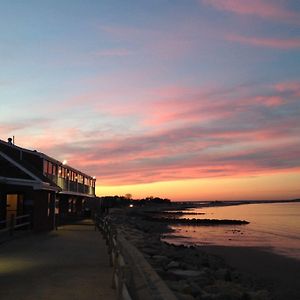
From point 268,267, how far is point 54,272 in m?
16.4

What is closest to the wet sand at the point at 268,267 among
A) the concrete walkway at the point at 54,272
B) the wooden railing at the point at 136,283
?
the wooden railing at the point at 136,283

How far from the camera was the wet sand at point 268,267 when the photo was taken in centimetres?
1934

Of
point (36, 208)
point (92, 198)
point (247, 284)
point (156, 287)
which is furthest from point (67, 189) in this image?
point (156, 287)

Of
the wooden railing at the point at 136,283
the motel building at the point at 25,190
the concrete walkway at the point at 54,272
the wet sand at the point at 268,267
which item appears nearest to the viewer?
the wooden railing at the point at 136,283

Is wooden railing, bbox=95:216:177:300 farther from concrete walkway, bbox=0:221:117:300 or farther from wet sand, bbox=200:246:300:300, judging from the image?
wet sand, bbox=200:246:300:300

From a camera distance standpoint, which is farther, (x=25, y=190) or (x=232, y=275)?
(x=25, y=190)

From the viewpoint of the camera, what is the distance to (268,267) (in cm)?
2584

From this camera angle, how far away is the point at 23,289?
1038 cm

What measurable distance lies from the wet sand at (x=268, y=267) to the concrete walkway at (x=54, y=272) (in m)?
7.50

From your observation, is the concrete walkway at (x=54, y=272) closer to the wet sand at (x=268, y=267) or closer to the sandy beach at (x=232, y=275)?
the sandy beach at (x=232, y=275)

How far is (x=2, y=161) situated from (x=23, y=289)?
676 inches

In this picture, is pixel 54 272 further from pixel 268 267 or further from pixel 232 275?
pixel 268 267

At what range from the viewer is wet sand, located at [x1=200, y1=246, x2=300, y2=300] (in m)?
19.3

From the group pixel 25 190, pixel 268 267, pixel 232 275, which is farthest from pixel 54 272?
pixel 268 267
